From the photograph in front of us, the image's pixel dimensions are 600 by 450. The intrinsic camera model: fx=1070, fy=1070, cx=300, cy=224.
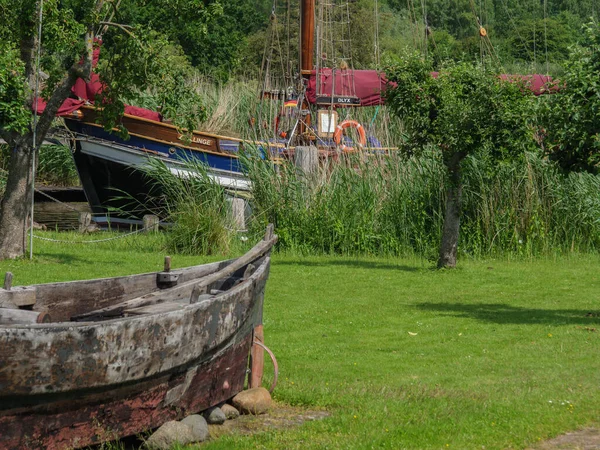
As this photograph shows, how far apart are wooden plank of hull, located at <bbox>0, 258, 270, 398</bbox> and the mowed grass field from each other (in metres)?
0.79

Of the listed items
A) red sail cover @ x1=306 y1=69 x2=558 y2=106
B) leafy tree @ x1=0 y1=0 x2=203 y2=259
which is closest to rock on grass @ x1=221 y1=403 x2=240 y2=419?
leafy tree @ x1=0 y1=0 x2=203 y2=259

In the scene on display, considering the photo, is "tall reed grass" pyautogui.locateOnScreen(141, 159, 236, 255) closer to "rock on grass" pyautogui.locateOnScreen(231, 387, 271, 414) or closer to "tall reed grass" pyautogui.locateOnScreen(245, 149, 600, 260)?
"tall reed grass" pyautogui.locateOnScreen(245, 149, 600, 260)

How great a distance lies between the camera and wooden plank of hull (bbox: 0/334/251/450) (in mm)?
6871


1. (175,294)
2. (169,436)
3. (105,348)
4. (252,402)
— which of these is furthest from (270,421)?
(105,348)

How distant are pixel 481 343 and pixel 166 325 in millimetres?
5118

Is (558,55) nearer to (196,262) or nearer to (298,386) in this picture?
(196,262)

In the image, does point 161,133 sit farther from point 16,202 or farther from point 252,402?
point 252,402

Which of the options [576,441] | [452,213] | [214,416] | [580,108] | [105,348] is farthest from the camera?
[452,213]

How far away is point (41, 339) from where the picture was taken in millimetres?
6785

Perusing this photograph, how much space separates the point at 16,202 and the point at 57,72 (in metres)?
2.53

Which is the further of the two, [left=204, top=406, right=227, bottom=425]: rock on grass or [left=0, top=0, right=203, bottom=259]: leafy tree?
[left=0, top=0, right=203, bottom=259]: leafy tree

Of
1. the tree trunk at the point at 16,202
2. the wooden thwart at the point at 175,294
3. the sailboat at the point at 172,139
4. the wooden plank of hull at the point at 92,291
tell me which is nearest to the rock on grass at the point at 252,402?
the wooden thwart at the point at 175,294

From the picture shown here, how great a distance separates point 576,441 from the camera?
7766 millimetres

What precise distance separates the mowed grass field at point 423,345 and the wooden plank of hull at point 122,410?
0.47 m
